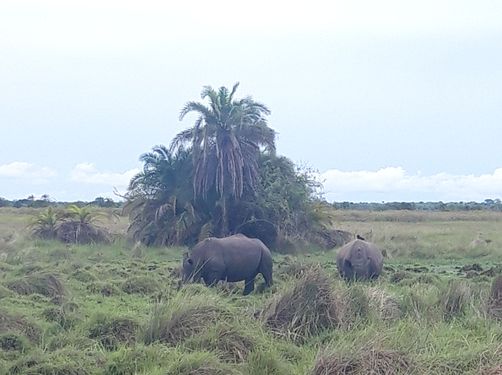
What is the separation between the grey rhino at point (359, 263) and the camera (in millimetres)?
18984

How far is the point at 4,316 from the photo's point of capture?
37.7 feet

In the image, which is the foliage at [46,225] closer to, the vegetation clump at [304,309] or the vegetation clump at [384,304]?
the vegetation clump at [384,304]

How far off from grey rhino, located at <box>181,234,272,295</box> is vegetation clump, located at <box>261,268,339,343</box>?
5114 millimetres

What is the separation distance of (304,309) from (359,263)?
24.6 ft

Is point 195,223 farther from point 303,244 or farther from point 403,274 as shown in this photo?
point 403,274

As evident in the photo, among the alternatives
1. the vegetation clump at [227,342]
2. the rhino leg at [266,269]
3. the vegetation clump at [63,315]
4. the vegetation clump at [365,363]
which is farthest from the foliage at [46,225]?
the vegetation clump at [365,363]

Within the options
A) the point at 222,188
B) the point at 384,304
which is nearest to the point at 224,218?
the point at 222,188

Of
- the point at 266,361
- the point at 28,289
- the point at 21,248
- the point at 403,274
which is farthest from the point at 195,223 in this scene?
the point at 266,361

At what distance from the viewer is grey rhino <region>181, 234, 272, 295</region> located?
17.4m

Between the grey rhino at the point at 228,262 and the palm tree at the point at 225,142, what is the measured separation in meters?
12.9

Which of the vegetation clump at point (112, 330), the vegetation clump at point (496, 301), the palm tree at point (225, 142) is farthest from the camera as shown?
the palm tree at point (225, 142)

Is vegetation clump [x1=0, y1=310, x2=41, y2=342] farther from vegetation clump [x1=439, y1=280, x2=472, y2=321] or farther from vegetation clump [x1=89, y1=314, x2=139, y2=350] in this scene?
vegetation clump [x1=439, y1=280, x2=472, y2=321]

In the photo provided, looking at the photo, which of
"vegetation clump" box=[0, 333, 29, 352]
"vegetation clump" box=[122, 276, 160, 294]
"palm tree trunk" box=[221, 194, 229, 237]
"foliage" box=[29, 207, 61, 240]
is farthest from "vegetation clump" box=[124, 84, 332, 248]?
"vegetation clump" box=[0, 333, 29, 352]

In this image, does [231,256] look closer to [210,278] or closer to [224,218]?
[210,278]
